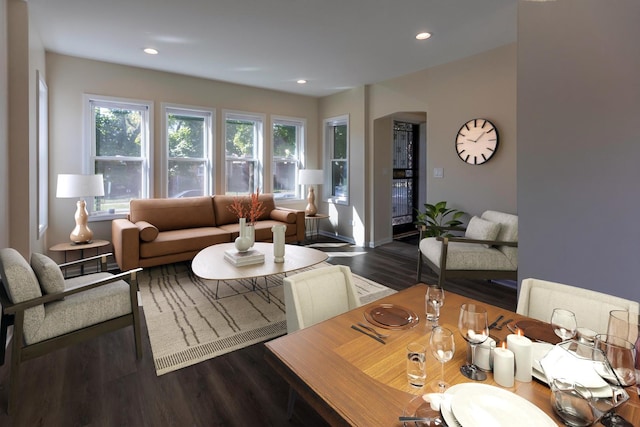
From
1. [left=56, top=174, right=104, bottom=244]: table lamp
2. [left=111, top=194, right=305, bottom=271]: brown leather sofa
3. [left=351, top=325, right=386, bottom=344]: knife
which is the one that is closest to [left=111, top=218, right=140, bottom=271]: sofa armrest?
[left=111, top=194, right=305, bottom=271]: brown leather sofa

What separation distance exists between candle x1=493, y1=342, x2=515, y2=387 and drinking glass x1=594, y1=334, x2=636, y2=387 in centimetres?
23

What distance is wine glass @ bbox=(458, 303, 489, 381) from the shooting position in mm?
953

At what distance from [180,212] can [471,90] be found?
13.8ft

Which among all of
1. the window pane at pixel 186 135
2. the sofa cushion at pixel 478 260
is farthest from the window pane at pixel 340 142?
the sofa cushion at pixel 478 260

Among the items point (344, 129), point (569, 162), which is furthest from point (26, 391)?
point (344, 129)

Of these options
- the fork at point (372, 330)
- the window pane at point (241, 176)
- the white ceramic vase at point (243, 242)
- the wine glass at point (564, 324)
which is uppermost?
the window pane at point (241, 176)

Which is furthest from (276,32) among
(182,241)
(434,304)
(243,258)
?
(434,304)

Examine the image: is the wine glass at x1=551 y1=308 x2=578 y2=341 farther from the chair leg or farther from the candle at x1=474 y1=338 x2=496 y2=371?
the chair leg

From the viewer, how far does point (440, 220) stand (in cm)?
442

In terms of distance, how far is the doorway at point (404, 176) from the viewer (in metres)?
6.38

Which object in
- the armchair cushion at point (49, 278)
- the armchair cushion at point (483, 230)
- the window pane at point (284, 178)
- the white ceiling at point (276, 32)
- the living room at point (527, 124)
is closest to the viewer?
the armchair cushion at point (49, 278)

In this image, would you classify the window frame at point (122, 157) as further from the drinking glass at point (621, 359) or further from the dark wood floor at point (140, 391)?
the drinking glass at point (621, 359)

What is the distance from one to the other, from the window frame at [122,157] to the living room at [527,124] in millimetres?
91

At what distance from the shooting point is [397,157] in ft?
21.0
